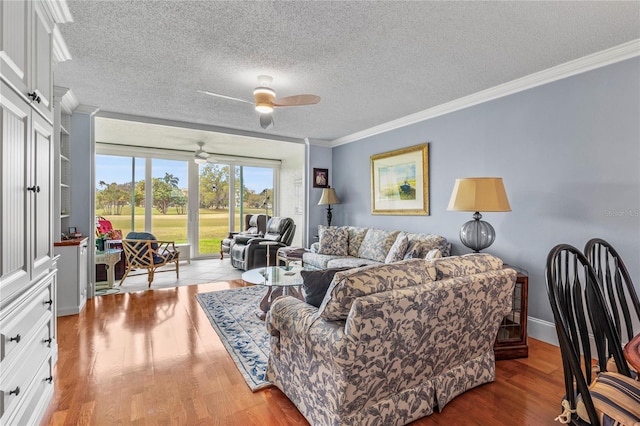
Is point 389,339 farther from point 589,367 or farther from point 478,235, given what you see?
point 478,235

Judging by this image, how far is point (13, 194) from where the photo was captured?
1430 mm

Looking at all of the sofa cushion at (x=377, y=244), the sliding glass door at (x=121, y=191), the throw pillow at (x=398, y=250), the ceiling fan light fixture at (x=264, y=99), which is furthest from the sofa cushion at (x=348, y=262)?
the sliding glass door at (x=121, y=191)

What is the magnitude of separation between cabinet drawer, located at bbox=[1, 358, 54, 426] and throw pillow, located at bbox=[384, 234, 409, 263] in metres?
3.24

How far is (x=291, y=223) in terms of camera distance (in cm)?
610

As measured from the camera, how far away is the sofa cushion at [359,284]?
4.94 ft

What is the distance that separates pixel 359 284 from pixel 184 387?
152 centimetres

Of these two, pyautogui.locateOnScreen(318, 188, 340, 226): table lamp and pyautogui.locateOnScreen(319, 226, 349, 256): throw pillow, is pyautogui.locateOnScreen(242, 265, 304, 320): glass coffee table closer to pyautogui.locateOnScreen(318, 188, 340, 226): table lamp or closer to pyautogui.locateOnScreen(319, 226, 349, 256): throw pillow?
pyautogui.locateOnScreen(319, 226, 349, 256): throw pillow

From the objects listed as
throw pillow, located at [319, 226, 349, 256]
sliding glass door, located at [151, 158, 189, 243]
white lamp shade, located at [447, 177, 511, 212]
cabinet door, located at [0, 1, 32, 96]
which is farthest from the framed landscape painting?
sliding glass door, located at [151, 158, 189, 243]

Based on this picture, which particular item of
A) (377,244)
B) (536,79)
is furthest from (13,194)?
(536,79)

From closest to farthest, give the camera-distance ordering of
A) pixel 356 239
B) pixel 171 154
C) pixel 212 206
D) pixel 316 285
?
pixel 316 285, pixel 356 239, pixel 171 154, pixel 212 206

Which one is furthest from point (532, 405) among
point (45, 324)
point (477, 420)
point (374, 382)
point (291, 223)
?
point (291, 223)

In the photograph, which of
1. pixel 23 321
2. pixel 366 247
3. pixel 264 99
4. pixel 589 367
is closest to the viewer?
pixel 589 367

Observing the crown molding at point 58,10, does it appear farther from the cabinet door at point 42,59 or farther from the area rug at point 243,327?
the area rug at point 243,327

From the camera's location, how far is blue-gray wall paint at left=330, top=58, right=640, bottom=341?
7.97ft
